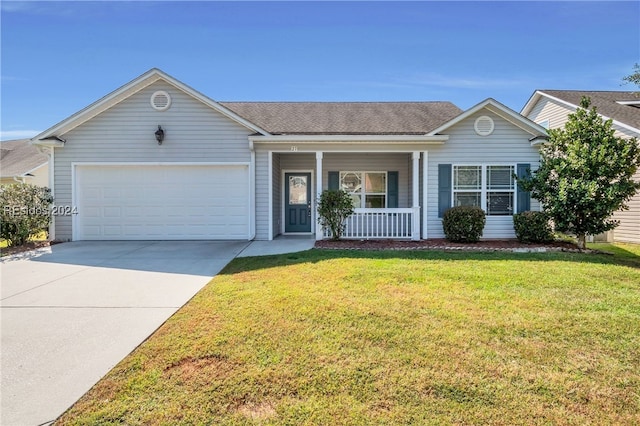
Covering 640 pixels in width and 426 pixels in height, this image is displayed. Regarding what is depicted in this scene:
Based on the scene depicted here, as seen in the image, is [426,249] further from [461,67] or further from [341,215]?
[461,67]

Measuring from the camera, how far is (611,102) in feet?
44.2

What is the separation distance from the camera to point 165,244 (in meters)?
9.34

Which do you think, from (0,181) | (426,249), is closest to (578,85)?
(426,249)

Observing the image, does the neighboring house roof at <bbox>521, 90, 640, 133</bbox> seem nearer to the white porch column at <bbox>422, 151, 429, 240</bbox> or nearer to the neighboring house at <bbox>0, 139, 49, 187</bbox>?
the white porch column at <bbox>422, 151, 429, 240</bbox>

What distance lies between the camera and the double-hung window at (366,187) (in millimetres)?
11844

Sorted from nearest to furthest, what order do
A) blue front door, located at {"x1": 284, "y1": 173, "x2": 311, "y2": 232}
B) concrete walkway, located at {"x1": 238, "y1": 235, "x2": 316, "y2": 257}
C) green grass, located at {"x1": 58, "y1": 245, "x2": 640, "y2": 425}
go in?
green grass, located at {"x1": 58, "y1": 245, "x2": 640, "y2": 425}, concrete walkway, located at {"x1": 238, "y1": 235, "x2": 316, "y2": 257}, blue front door, located at {"x1": 284, "y1": 173, "x2": 311, "y2": 232}

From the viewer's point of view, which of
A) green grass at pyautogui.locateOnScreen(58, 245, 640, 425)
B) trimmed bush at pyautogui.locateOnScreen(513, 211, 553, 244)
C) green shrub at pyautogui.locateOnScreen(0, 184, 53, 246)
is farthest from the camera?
trimmed bush at pyautogui.locateOnScreen(513, 211, 553, 244)

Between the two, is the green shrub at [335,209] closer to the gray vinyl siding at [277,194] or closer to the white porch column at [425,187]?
the gray vinyl siding at [277,194]

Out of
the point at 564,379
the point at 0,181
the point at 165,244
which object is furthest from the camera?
the point at 0,181

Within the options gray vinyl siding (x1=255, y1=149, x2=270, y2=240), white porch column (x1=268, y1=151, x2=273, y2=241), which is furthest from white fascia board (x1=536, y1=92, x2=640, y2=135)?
gray vinyl siding (x1=255, y1=149, x2=270, y2=240)

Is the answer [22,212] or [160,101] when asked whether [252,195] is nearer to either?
[160,101]

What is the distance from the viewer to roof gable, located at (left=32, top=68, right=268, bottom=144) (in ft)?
30.9

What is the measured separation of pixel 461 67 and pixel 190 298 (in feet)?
53.7

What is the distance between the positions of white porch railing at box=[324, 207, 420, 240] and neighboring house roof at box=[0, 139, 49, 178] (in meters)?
16.5
